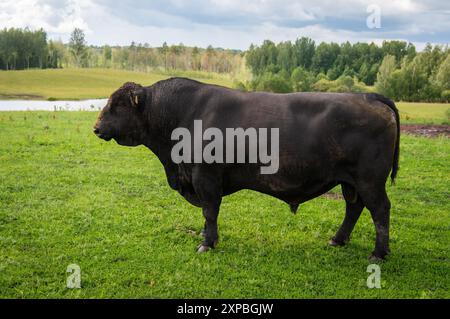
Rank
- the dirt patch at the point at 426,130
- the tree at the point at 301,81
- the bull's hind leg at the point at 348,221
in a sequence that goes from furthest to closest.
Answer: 1. the tree at the point at 301,81
2. the dirt patch at the point at 426,130
3. the bull's hind leg at the point at 348,221

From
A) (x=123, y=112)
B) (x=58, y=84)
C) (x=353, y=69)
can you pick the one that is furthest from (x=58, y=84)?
(x=123, y=112)

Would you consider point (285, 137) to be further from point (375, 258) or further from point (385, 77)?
point (385, 77)

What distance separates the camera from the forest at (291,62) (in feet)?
216

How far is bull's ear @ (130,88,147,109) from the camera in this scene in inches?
262

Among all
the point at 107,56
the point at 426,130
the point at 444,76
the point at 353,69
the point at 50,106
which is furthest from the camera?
the point at 107,56

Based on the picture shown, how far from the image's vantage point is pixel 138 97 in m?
6.66

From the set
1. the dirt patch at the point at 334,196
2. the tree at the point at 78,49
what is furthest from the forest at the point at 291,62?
the dirt patch at the point at 334,196

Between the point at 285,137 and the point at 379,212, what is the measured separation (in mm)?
1670

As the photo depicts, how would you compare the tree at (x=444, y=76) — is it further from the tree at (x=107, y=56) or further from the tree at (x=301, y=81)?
the tree at (x=107, y=56)

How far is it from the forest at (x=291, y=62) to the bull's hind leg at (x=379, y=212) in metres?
47.8

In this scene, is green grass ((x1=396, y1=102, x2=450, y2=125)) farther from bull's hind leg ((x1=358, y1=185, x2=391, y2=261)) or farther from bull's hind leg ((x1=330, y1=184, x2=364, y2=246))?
bull's hind leg ((x1=358, y1=185, x2=391, y2=261))

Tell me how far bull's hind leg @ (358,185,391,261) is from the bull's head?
3472 millimetres

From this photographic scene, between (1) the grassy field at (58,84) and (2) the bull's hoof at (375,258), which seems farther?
(1) the grassy field at (58,84)
